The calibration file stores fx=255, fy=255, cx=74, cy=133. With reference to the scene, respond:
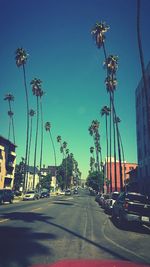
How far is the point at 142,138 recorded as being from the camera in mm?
48844

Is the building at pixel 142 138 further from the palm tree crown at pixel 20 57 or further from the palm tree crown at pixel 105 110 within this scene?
the palm tree crown at pixel 20 57

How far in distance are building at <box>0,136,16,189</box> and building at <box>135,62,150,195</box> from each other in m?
29.8

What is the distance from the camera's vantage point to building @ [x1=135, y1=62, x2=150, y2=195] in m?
44.5

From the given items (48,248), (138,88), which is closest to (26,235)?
(48,248)

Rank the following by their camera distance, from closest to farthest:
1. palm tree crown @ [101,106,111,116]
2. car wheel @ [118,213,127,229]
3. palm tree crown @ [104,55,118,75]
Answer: car wheel @ [118,213,127,229] < palm tree crown @ [104,55,118,75] < palm tree crown @ [101,106,111,116]

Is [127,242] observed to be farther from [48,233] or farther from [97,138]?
[97,138]

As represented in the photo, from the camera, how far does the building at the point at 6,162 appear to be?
57.8 meters

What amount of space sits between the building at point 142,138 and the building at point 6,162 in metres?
29.8

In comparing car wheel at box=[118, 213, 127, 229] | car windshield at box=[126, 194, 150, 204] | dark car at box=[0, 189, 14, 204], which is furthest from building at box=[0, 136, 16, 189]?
car windshield at box=[126, 194, 150, 204]

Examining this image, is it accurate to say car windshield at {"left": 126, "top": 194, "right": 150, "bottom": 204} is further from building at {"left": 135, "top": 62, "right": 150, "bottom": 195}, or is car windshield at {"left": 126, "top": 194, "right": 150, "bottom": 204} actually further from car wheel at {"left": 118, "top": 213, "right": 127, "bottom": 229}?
building at {"left": 135, "top": 62, "right": 150, "bottom": 195}

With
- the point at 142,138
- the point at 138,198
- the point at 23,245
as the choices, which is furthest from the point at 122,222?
the point at 142,138

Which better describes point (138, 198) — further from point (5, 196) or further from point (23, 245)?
point (5, 196)

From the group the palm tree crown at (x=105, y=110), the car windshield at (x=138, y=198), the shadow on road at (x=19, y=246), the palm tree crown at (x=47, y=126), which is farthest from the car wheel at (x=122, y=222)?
the palm tree crown at (x=47, y=126)

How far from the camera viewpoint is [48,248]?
7.96 meters
